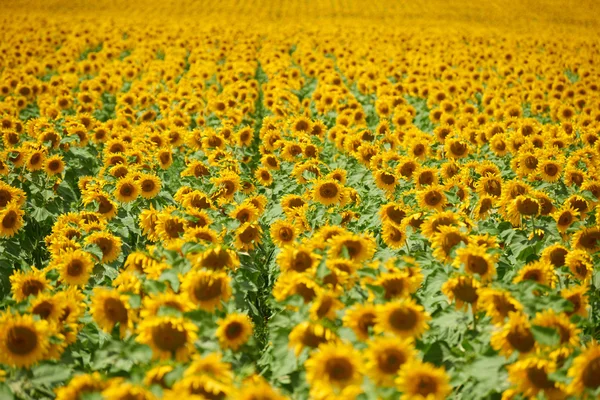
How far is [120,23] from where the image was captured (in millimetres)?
23672

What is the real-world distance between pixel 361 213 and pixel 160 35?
17.4m

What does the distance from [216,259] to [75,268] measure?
1.45 meters

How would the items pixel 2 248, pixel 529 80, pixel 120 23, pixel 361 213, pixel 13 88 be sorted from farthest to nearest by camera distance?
pixel 120 23 → pixel 529 80 → pixel 13 88 → pixel 361 213 → pixel 2 248

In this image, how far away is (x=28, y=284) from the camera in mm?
3361

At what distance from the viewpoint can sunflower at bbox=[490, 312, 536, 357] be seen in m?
2.58

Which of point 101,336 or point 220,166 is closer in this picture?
point 101,336

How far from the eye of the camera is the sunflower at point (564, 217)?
14.9 feet

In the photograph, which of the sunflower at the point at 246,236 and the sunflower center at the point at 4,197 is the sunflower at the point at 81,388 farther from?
the sunflower center at the point at 4,197

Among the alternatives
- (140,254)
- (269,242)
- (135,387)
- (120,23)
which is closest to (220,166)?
(269,242)

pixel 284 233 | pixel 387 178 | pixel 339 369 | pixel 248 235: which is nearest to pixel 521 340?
pixel 339 369

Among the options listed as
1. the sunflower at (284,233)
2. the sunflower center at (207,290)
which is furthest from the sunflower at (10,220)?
the sunflower center at (207,290)

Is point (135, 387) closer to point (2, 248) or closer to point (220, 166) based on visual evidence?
point (2, 248)

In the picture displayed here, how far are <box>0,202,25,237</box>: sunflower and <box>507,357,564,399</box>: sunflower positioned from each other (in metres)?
4.67

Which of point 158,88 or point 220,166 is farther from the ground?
point 158,88
